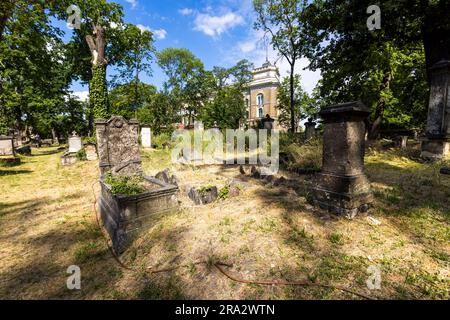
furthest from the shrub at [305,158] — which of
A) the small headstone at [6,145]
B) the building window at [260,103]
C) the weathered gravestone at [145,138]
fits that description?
the building window at [260,103]

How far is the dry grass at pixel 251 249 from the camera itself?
2523mm

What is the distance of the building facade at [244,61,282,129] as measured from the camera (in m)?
39.7

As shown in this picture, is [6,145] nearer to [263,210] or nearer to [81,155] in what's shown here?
[81,155]

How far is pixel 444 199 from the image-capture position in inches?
171

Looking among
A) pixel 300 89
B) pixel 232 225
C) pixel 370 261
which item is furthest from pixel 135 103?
pixel 370 261

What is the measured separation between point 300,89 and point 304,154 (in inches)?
1036

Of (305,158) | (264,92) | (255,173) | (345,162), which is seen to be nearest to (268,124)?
(305,158)

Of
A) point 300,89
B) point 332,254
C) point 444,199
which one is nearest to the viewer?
point 332,254

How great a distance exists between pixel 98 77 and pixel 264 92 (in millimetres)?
30791

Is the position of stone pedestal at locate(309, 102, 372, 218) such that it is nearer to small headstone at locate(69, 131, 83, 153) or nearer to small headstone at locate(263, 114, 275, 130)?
small headstone at locate(263, 114, 275, 130)

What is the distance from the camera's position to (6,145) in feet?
46.6

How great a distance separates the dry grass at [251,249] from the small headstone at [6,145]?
39.0ft

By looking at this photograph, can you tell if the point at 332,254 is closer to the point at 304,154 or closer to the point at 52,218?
the point at 304,154
